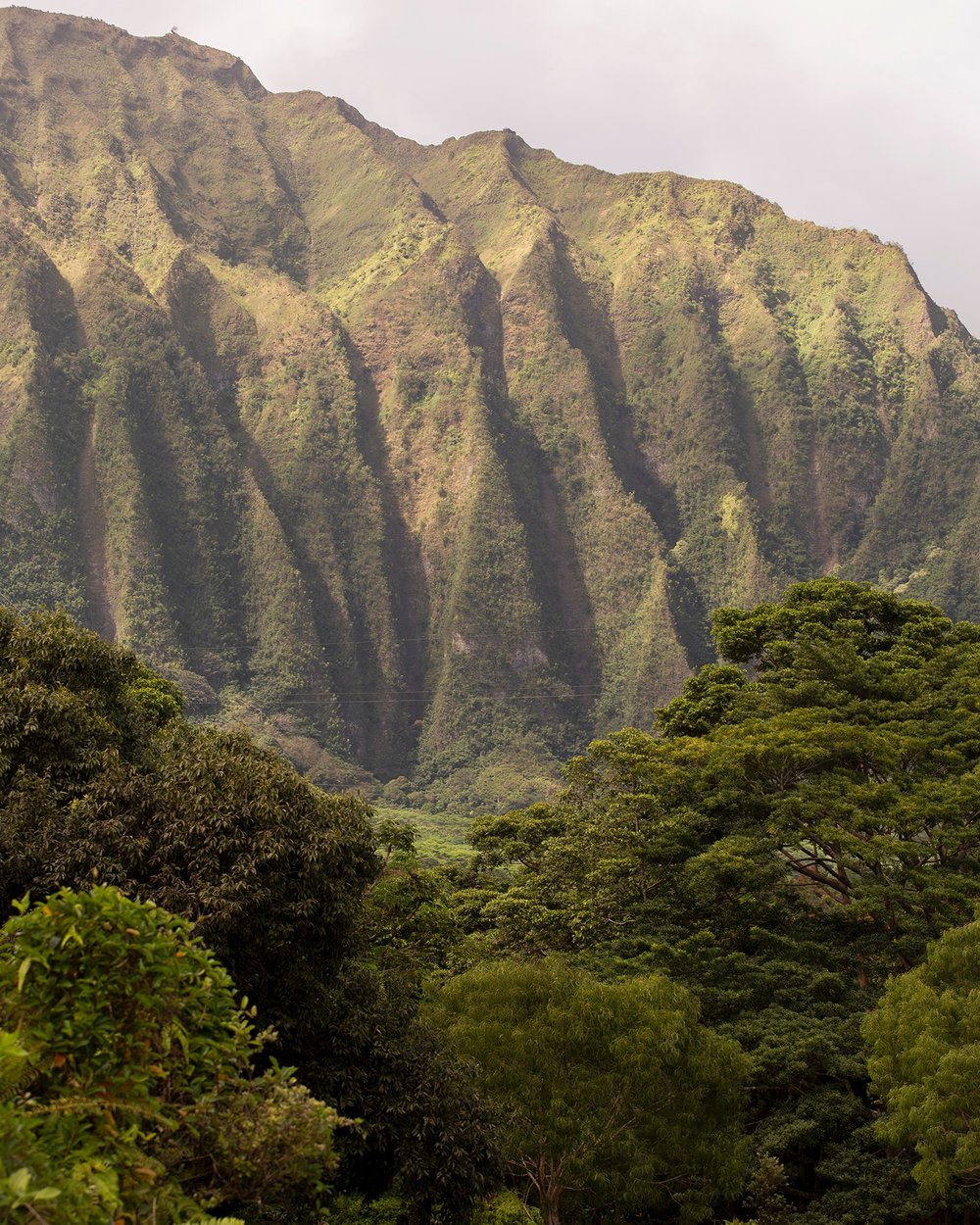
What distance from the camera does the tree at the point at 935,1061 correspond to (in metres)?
21.1

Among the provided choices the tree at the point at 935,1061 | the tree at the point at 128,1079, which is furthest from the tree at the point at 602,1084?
the tree at the point at 128,1079

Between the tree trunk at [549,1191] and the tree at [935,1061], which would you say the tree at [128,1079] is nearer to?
the tree trunk at [549,1191]

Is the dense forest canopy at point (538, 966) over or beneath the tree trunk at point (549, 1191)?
over

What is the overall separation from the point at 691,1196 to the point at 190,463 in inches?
6930

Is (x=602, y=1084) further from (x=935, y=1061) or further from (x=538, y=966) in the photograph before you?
(x=935, y=1061)

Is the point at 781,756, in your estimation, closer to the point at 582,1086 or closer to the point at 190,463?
the point at 582,1086

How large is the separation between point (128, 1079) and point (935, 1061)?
54.7 ft

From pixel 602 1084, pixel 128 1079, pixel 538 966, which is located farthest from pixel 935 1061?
pixel 128 1079

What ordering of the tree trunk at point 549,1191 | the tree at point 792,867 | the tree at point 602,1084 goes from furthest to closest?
the tree at point 792,867
the tree at point 602,1084
the tree trunk at point 549,1191

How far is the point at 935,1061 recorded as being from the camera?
22047 millimetres

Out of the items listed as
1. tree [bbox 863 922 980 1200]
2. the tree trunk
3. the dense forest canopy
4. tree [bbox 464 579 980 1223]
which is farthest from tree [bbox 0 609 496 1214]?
tree [bbox 464 579 980 1223]

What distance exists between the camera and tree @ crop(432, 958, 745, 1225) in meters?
21.9

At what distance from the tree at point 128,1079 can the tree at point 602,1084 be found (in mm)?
11397

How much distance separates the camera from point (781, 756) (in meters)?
33.0
